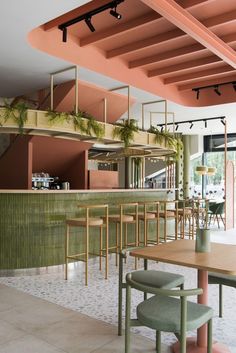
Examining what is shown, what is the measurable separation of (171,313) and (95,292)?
86.7 inches

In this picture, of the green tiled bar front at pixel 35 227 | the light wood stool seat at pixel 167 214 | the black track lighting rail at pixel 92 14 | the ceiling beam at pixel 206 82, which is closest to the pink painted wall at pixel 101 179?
the light wood stool seat at pixel 167 214

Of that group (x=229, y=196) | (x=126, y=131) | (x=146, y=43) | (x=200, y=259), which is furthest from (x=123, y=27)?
(x=229, y=196)

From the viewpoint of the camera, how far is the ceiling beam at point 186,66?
5.58m

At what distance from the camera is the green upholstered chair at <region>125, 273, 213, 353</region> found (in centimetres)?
187

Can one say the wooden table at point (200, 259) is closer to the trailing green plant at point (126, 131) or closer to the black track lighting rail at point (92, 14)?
the black track lighting rail at point (92, 14)

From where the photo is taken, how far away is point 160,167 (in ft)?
45.9

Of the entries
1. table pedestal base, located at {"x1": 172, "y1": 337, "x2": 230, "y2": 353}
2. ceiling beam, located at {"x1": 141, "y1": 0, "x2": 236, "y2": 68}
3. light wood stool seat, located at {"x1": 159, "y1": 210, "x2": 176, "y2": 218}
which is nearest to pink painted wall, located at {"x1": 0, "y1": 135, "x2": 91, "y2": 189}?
light wood stool seat, located at {"x1": 159, "y1": 210, "x2": 176, "y2": 218}

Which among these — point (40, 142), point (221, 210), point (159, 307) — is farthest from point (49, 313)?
point (221, 210)

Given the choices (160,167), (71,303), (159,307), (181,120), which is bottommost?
(71,303)

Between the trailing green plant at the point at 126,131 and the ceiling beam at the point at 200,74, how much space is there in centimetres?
119

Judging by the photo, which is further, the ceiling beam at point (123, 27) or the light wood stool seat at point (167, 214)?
the light wood stool seat at point (167, 214)

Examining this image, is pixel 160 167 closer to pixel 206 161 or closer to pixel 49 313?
pixel 206 161

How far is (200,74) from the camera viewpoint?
20.5 feet

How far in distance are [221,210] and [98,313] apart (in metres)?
7.59
